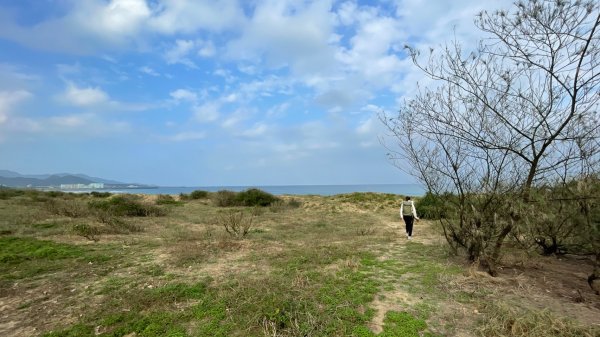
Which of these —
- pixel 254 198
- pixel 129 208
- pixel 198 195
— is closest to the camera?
pixel 129 208

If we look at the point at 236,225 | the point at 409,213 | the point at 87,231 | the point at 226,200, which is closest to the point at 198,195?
the point at 226,200

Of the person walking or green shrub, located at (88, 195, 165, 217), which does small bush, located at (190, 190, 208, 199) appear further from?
the person walking

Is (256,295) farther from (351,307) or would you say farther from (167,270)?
(167,270)

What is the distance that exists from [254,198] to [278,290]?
22575mm

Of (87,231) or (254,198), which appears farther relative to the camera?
(254,198)

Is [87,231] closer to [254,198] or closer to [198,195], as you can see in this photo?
[254,198]

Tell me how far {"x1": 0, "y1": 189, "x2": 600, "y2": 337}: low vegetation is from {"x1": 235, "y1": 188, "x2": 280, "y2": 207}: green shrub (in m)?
16.8

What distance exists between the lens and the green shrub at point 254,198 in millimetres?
27656

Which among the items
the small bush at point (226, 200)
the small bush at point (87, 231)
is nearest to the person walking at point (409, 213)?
the small bush at point (87, 231)

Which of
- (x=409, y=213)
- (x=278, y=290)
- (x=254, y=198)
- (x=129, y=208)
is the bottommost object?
(x=278, y=290)

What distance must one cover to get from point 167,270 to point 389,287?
15.5 feet

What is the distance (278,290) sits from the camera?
5738 millimetres

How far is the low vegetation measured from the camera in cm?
471

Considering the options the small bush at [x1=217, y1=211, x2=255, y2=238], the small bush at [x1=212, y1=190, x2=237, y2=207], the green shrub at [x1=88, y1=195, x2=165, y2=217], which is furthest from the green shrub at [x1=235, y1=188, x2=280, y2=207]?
the small bush at [x1=217, y1=211, x2=255, y2=238]
